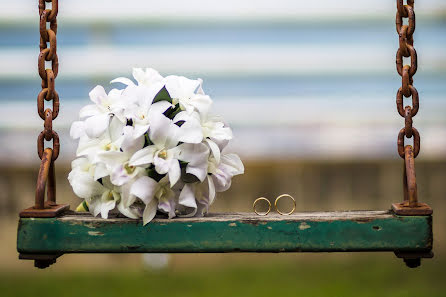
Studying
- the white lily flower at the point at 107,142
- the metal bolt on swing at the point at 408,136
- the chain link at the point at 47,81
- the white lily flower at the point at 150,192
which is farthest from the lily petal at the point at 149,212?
the metal bolt on swing at the point at 408,136

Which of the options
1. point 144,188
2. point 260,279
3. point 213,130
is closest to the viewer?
point 144,188

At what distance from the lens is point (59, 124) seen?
12.7 feet

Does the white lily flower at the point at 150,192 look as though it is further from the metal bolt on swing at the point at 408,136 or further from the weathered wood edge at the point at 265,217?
the metal bolt on swing at the point at 408,136

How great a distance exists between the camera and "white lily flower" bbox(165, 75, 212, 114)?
160cm

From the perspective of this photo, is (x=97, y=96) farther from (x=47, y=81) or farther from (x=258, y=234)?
(x=258, y=234)

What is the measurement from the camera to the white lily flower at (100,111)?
1.56 meters

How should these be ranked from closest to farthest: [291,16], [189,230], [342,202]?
1. [189,230]
2. [342,202]
3. [291,16]

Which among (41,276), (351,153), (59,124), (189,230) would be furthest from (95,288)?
(189,230)

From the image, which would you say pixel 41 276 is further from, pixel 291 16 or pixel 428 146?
A: pixel 428 146

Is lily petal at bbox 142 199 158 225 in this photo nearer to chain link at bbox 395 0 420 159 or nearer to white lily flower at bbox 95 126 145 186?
white lily flower at bbox 95 126 145 186

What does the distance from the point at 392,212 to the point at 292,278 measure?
209 centimetres

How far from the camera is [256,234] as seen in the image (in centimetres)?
152

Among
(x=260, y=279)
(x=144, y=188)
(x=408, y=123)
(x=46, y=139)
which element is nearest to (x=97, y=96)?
(x=46, y=139)

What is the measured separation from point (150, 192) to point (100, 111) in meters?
0.25
